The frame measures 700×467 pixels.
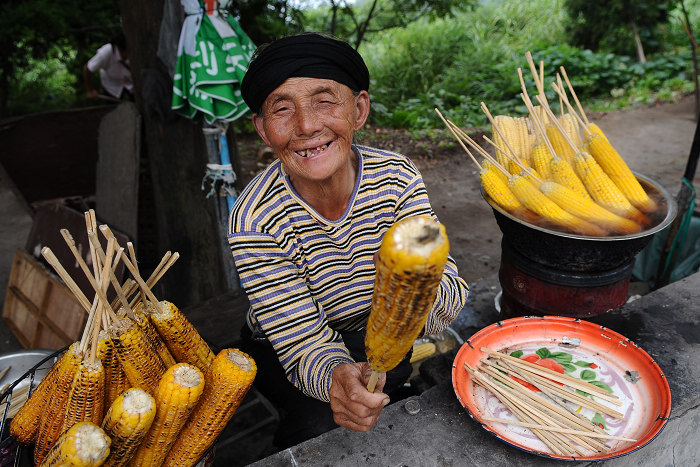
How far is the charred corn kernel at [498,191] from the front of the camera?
252 centimetres

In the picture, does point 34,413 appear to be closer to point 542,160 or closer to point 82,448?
point 82,448

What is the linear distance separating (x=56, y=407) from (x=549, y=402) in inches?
70.2

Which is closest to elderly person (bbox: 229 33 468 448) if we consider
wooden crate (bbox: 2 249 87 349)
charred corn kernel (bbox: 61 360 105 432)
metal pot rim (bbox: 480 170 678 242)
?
metal pot rim (bbox: 480 170 678 242)

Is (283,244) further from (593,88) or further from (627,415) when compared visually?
(593,88)

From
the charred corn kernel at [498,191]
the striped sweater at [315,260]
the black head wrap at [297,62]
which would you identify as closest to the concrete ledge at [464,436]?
the striped sweater at [315,260]

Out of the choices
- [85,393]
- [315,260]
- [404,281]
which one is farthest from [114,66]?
[404,281]

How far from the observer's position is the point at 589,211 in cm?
237

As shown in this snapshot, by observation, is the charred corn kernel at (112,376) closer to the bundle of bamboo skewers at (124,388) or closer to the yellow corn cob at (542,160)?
the bundle of bamboo skewers at (124,388)

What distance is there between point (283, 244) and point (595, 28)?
498 inches

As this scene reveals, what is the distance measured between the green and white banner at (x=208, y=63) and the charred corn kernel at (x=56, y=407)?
80.4 inches

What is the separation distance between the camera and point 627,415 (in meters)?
1.86

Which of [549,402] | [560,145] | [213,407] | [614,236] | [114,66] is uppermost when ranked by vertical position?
[114,66]

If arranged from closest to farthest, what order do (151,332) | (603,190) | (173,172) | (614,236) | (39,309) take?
(151,332)
(614,236)
(603,190)
(39,309)
(173,172)

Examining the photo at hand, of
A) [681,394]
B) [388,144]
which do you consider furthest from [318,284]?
[388,144]
